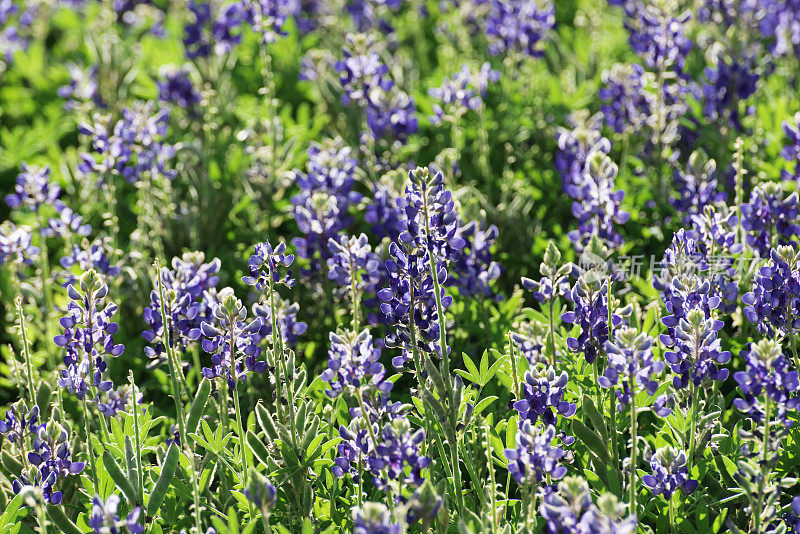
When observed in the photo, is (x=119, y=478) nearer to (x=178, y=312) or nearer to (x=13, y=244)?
(x=178, y=312)

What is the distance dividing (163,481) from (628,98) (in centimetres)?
322

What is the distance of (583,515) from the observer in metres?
2.16

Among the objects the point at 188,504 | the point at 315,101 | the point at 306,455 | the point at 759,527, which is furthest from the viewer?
the point at 315,101

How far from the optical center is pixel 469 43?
632 centimetres

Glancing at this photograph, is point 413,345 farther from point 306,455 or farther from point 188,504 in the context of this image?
point 188,504

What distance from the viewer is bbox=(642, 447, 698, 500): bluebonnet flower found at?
2.70 m

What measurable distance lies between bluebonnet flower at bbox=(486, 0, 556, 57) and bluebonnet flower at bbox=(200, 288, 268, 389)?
3.20 meters

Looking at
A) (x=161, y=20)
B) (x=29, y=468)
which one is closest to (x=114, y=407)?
(x=29, y=468)

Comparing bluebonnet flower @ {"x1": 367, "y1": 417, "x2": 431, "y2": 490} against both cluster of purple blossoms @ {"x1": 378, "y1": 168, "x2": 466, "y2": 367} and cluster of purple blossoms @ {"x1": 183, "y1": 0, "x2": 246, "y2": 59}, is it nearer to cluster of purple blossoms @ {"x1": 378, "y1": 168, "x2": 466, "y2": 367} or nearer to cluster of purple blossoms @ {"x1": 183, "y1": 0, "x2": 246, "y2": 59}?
cluster of purple blossoms @ {"x1": 378, "y1": 168, "x2": 466, "y2": 367}

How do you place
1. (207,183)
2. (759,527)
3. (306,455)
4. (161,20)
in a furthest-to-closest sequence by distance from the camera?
(161,20) → (207,183) → (306,455) → (759,527)

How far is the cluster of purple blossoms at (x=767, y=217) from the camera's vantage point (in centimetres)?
350

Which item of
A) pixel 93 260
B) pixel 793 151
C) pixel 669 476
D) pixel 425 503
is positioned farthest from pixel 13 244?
pixel 793 151

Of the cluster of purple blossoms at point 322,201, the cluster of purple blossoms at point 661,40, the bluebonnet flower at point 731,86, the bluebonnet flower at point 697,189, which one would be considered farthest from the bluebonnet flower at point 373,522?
the bluebonnet flower at point 731,86

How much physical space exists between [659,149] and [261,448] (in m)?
2.60
